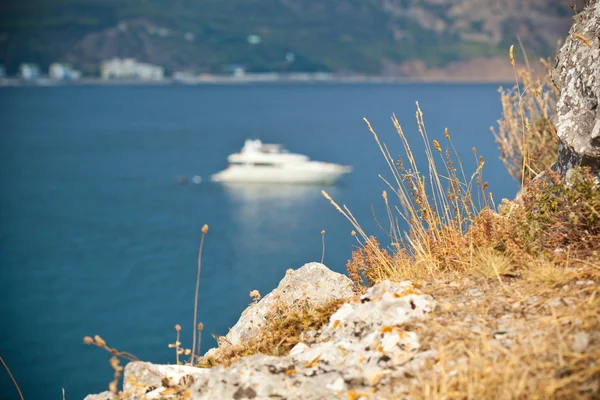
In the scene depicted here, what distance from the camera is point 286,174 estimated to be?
78.0 metres

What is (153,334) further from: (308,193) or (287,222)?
(308,193)

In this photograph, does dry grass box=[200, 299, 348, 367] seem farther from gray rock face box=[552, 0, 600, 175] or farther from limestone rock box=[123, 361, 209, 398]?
gray rock face box=[552, 0, 600, 175]

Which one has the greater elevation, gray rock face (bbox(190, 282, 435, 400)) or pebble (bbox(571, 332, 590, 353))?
pebble (bbox(571, 332, 590, 353))

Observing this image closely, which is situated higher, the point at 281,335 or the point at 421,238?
Result: the point at 421,238

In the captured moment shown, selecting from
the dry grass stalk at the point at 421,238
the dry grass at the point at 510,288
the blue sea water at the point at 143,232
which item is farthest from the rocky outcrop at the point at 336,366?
the blue sea water at the point at 143,232

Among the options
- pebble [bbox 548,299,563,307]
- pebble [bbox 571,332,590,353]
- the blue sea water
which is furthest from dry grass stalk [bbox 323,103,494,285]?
the blue sea water

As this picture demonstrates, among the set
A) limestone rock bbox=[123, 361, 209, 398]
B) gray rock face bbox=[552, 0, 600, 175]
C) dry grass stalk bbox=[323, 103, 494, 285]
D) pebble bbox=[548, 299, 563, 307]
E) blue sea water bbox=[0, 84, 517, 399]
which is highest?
gray rock face bbox=[552, 0, 600, 175]

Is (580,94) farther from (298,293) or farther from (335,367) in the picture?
(335,367)

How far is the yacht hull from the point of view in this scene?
77.4m

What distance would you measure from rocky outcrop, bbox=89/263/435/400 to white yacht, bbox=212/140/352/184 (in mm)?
72558

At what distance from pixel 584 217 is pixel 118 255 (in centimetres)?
4978

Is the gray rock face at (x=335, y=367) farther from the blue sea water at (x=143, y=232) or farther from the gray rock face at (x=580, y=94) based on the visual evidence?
the blue sea water at (x=143, y=232)

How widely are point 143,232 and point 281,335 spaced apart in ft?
181

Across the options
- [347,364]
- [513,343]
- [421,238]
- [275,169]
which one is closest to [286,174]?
[275,169]
